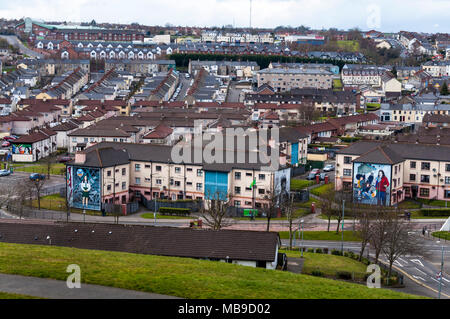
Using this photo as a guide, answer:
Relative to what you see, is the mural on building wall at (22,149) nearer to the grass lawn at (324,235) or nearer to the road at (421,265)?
the grass lawn at (324,235)

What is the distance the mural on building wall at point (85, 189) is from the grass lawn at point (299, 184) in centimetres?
1196

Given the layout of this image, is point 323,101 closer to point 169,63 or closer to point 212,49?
point 169,63

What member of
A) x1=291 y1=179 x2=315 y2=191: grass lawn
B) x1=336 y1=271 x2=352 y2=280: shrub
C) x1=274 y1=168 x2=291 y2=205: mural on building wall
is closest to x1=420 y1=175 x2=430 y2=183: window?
x1=291 y1=179 x2=315 y2=191: grass lawn

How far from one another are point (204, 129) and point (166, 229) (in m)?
34.1

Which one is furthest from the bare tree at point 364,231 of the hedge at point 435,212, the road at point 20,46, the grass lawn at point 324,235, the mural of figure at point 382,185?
the road at point 20,46

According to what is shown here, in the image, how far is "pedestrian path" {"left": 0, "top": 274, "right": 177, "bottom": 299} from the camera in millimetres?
15273

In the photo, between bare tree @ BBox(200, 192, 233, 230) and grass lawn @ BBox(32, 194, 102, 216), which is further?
grass lawn @ BBox(32, 194, 102, 216)

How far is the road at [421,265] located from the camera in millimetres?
24125

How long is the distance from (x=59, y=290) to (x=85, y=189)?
72.5 feet

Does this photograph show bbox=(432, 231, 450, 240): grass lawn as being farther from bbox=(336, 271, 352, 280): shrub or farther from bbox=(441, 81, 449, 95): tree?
bbox=(441, 81, 449, 95): tree

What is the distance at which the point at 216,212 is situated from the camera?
3186cm

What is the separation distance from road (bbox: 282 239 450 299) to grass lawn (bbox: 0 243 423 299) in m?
6.41

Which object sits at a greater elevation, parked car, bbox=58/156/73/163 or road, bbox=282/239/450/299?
parked car, bbox=58/156/73/163

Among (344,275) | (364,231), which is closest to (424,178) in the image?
(364,231)
